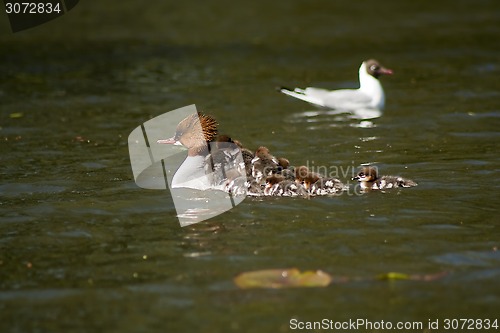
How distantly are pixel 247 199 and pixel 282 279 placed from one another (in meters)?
2.18

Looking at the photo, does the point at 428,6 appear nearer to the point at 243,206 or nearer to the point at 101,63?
the point at 101,63

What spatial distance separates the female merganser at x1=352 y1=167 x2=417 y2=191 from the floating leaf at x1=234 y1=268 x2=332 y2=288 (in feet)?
7.26

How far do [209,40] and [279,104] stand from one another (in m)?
5.02

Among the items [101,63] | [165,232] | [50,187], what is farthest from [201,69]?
[165,232]

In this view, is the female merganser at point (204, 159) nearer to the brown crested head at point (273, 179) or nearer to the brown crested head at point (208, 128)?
the brown crested head at point (208, 128)

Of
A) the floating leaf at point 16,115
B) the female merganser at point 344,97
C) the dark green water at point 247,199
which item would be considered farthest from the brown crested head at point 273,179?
the floating leaf at point 16,115

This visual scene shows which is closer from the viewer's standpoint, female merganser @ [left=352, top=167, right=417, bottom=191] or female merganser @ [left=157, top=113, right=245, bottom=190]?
female merganser @ [left=352, top=167, right=417, bottom=191]

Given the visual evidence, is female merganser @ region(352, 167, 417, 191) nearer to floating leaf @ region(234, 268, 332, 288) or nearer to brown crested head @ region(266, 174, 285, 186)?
brown crested head @ region(266, 174, 285, 186)

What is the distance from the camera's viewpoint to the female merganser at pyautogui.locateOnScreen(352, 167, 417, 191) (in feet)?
28.2

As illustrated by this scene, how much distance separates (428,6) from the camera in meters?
21.7

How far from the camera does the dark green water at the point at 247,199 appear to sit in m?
6.20

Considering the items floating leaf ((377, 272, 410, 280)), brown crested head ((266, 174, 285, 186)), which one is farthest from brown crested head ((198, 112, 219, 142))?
floating leaf ((377, 272, 410, 280))

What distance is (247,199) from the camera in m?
8.59

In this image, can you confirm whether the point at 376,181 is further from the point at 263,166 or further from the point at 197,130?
the point at 197,130
